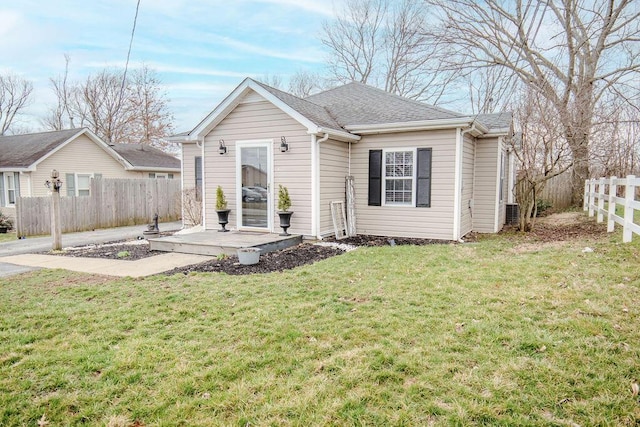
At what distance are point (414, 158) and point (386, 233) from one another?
1.97 meters

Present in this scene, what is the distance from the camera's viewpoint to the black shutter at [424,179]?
9.37 metres

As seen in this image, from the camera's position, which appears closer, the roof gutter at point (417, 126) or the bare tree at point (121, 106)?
the roof gutter at point (417, 126)

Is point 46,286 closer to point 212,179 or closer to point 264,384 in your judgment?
point 264,384

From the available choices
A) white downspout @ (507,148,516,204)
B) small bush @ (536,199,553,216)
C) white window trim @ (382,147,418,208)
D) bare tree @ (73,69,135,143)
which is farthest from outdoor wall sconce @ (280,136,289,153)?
bare tree @ (73,69,135,143)

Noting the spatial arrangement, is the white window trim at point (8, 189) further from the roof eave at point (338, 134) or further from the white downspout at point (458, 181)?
the white downspout at point (458, 181)

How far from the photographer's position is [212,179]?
33.6 feet

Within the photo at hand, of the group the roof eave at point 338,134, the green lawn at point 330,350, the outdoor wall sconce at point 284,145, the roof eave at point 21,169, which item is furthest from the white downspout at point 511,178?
the roof eave at point 21,169

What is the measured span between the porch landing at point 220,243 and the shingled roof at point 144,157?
12.4 metres

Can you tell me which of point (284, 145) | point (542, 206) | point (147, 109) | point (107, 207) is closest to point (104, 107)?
point (147, 109)

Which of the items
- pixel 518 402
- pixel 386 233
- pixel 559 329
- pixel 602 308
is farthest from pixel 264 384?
pixel 386 233

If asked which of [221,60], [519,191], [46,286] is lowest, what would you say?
[46,286]

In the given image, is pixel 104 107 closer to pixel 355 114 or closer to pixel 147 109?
pixel 147 109

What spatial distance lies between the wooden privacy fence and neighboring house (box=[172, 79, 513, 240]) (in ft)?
18.7

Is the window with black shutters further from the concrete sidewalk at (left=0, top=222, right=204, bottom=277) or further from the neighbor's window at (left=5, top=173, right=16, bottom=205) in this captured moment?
the neighbor's window at (left=5, top=173, right=16, bottom=205)
